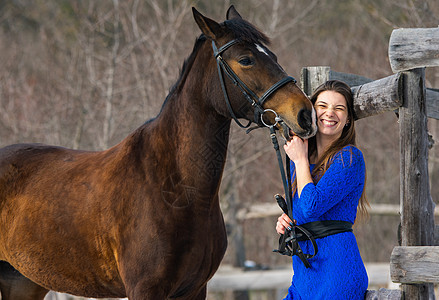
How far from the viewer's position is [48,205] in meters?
3.49

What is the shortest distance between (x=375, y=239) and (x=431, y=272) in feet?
28.3

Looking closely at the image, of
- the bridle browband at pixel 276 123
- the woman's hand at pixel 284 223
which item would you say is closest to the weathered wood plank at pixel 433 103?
the bridle browband at pixel 276 123

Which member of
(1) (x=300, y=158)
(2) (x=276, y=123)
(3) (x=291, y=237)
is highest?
(2) (x=276, y=123)

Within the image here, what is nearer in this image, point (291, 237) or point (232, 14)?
point (291, 237)

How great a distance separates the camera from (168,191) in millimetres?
3031

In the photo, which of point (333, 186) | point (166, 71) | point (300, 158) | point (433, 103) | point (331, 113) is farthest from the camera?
point (166, 71)

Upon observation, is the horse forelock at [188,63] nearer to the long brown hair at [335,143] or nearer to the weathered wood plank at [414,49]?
the long brown hair at [335,143]

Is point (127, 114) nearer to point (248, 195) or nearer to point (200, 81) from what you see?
point (248, 195)

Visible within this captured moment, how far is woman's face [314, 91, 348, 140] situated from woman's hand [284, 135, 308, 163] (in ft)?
0.50

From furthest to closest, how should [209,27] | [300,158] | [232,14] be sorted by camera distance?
[232,14], [209,27], [300,158]

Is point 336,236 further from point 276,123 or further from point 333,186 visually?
point 276,123

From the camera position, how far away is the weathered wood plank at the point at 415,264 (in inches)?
108

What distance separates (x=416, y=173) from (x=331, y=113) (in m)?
0.59

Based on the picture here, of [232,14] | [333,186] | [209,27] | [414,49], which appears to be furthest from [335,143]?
[232,14]
